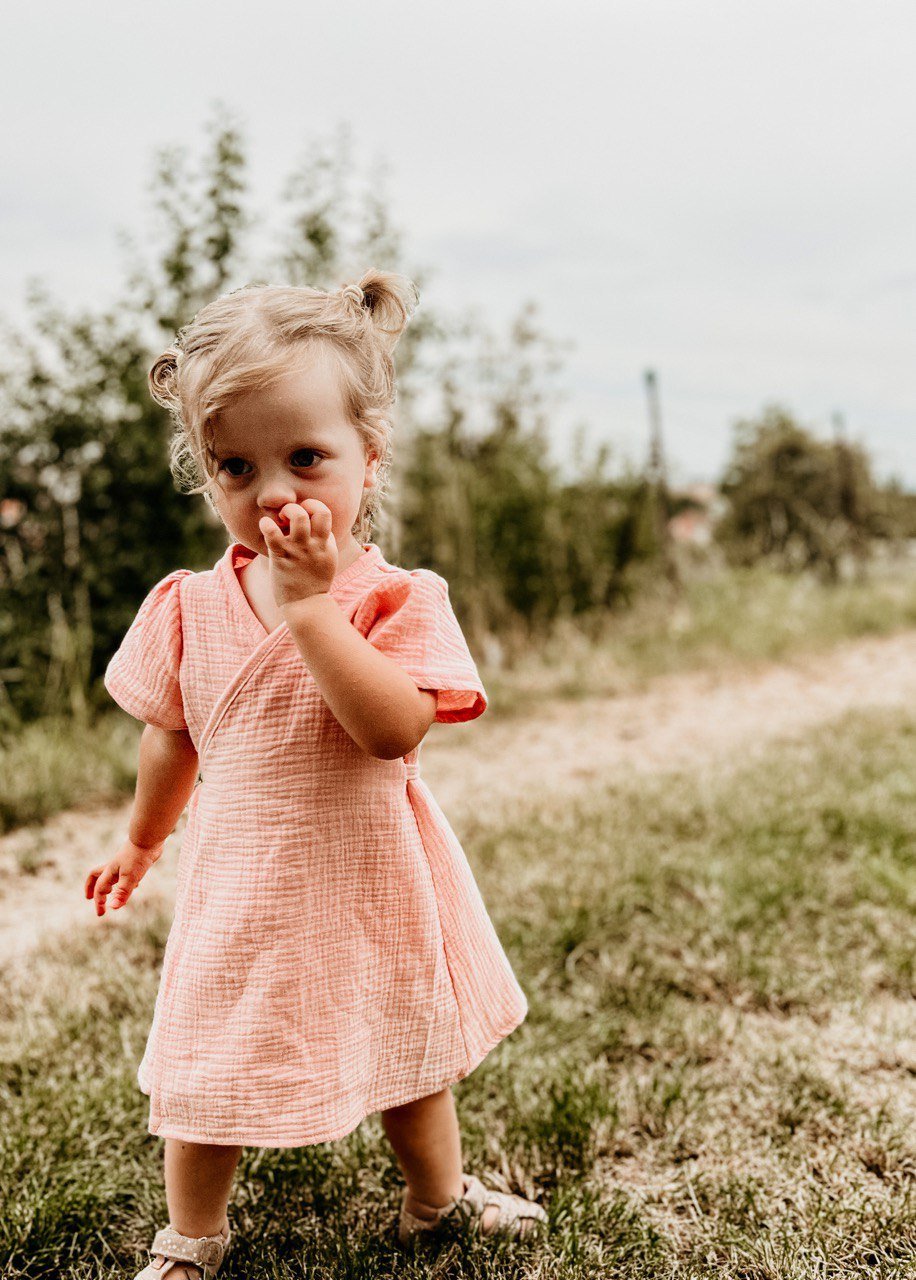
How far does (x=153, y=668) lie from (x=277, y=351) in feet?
1.66

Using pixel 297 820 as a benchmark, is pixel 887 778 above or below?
below

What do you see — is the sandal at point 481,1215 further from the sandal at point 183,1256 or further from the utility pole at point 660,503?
the utility pole at point 660,503

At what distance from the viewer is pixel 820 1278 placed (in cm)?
172

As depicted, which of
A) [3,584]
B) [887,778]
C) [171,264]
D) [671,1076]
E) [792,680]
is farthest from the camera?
[792,680]

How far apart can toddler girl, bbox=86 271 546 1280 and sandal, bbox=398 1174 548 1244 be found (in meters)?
0.31

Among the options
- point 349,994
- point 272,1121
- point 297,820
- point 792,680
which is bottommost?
point 792,680

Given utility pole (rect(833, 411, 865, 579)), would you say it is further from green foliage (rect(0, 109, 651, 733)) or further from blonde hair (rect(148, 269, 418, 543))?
blonde hair (rect(148, 269, 418, 543))

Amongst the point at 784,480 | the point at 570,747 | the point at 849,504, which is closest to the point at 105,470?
the point at 570,747

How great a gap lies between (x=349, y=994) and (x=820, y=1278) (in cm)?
88

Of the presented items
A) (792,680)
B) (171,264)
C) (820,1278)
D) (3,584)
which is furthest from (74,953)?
(792,680)

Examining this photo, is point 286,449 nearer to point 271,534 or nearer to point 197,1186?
point 271,534

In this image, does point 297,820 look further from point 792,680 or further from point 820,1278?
point 792,680

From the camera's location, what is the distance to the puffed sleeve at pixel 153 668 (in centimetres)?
163

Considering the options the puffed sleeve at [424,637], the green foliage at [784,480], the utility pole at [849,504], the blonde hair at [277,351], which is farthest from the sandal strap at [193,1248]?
the green foliage at [784,480]
